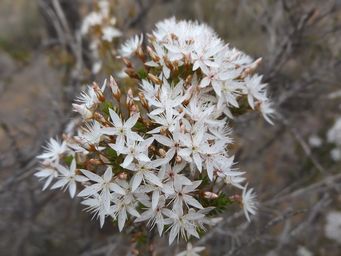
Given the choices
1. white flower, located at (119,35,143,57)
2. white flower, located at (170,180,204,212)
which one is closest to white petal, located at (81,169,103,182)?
white flower, located at (170,180,204,212)

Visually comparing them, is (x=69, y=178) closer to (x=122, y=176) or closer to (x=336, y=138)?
(x=122, y=176)

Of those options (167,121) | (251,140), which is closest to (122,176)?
(167,121)

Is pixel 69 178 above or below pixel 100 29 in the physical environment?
below

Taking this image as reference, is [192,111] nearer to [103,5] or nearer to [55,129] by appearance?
[55,129]

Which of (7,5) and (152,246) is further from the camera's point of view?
(7,5)

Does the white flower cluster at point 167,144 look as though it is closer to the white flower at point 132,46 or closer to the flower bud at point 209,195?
the flower bud at point 209,195

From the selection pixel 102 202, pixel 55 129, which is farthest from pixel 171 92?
pixel 55 129
